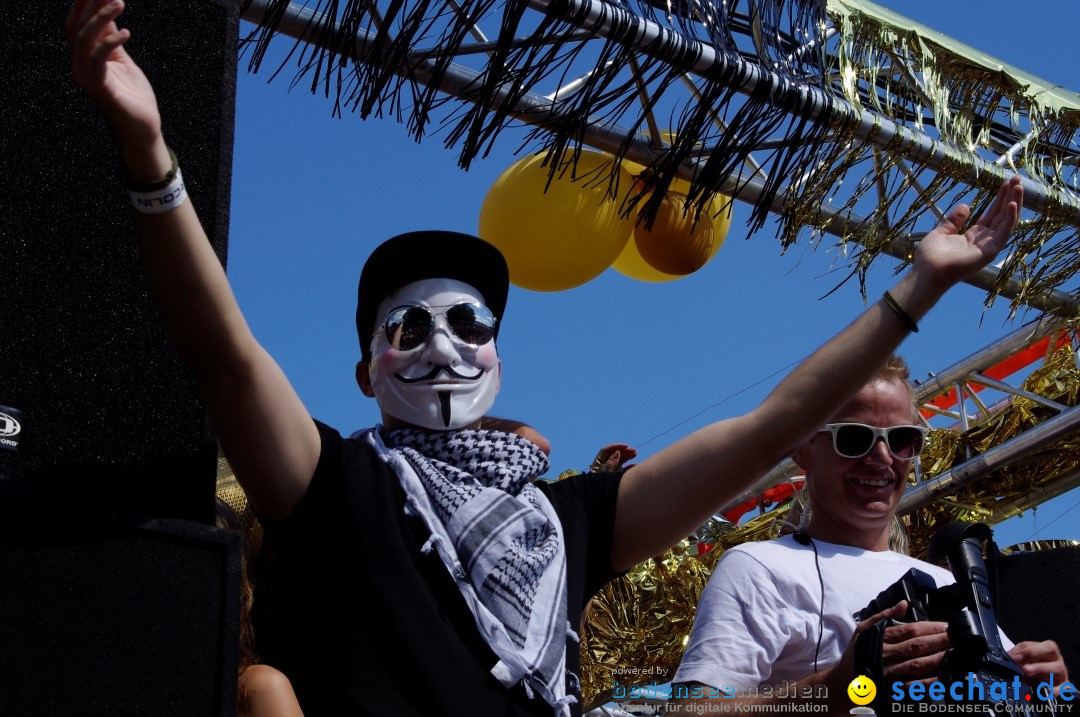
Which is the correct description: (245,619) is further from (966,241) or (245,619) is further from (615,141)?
(615,141)

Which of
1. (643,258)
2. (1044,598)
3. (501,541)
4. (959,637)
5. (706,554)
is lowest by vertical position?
(959,637)

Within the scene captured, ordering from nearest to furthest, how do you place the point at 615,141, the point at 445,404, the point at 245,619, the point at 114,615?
the point at 114,615
the point at 445,404
the point at 245,619
the point at 615,141

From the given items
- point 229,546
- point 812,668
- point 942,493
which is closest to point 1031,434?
point 942,493

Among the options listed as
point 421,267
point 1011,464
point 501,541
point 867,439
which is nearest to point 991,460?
point 1011,464

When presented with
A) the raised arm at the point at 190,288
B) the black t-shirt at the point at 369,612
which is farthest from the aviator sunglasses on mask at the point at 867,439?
the raised arm at the point at 190,288

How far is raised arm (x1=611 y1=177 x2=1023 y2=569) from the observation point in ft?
5.97

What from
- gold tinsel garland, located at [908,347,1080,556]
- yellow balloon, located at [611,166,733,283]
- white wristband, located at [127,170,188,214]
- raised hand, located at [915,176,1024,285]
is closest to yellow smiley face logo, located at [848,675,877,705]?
raised hand, located at [915,176,1024,285]

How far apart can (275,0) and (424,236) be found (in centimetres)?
119

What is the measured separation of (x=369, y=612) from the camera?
1680 millimetres

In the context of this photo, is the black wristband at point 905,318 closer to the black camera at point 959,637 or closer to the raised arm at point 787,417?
the raised arm at point 787,417

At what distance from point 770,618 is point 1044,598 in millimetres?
1030

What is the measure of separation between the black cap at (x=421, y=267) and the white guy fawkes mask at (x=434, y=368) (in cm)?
4

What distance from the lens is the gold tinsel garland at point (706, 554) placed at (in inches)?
201

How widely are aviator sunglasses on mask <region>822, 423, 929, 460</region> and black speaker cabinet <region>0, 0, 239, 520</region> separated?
62.4 inches
